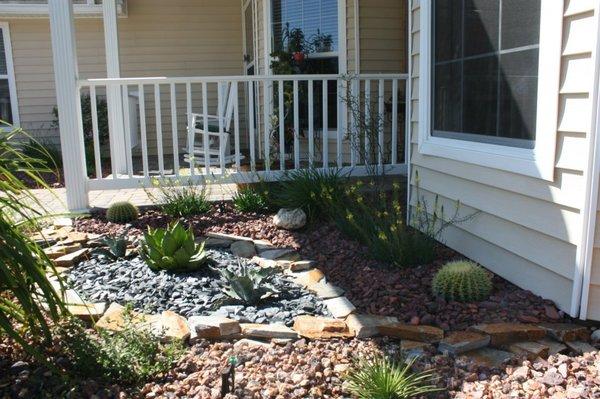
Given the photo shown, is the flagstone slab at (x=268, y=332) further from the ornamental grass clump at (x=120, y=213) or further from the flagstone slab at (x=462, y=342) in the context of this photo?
the ornamental grass clump at (x=120, y=213)

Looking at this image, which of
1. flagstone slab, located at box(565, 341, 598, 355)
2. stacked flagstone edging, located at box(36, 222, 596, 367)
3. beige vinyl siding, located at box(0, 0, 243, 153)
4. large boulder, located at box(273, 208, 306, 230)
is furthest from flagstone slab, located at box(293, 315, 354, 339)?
beige vinyl siding, located at box(0, 0, 243, 153)

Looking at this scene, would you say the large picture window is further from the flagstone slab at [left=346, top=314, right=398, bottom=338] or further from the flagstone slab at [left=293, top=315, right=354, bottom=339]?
the flagstone slab at [left=293, top=315, right=354, bottom=339]

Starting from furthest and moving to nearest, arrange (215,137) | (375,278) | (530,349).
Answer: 1. (215,137)
2. (375,278)
3. (530,349)

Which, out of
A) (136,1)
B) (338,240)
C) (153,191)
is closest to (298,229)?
(338,240)

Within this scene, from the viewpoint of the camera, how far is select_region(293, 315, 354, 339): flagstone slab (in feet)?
9.46

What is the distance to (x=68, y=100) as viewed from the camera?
534cm

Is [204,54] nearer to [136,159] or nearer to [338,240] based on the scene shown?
[136,159]

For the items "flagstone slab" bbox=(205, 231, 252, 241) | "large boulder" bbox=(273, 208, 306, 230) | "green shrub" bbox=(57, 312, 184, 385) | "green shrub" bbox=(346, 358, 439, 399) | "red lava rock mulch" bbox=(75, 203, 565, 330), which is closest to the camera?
"green shrub" bbox=(346, 358, 439, 399)

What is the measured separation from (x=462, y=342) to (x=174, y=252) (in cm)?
198

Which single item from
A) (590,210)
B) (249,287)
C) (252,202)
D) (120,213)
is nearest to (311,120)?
(252,202)

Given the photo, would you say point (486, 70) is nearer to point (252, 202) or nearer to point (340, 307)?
point (340, 307)

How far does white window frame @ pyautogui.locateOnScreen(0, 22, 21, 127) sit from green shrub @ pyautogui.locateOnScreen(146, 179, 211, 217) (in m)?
5.92

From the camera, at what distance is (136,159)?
390 inches

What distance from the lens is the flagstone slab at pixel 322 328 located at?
2885mm
